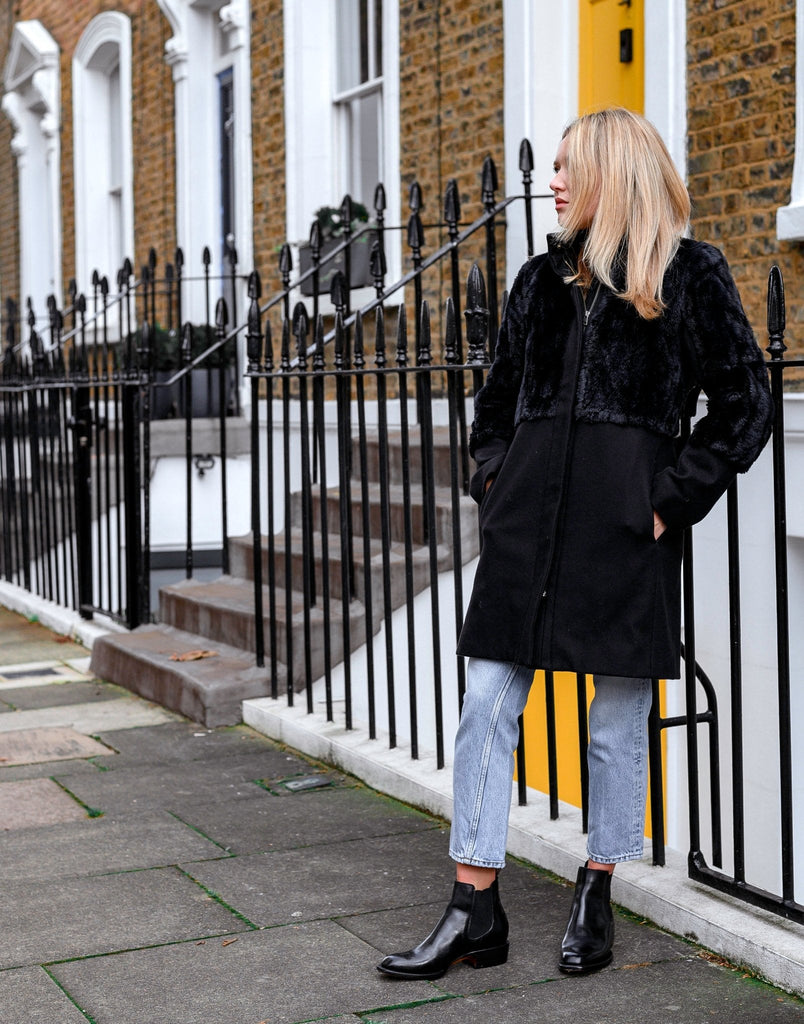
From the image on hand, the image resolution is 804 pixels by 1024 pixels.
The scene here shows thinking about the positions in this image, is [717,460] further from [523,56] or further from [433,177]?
[433,177]

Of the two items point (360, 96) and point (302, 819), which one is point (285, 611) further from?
point (360, 96)

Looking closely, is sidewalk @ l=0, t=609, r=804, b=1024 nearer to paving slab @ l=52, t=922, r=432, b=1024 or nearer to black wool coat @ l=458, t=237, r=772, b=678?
paving slab @ l=52, t=922, r=432, b=1024

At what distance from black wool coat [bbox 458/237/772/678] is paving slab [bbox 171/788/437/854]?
51.7 inches

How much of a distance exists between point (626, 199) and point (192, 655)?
3.64 metres

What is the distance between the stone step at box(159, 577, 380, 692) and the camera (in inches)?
220

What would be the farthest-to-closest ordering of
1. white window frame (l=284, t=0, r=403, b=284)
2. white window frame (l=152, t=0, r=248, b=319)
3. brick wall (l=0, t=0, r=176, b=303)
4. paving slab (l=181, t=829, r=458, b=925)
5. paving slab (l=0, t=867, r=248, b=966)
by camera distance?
brick wall (l=0, t=0, r=176, b=303) → white window frame (l=152, t=0, r=248, b=319) → white window frame (l=284, t=0, r=403, b=284) → paving slab (l=181, t=829, r=458, b=925) → paving slab (l=0, t=867, r=248, b=966)

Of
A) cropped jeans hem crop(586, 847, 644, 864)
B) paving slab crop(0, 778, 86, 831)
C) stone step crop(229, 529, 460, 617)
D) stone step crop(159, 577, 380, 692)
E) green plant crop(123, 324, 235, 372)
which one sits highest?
green plant crop(123, 324, 235, 372)

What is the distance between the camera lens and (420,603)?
5.69 m

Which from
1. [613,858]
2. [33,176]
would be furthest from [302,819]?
[33,176]

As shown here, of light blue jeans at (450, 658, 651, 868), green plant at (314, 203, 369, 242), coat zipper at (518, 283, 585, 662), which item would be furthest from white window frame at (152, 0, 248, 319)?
light blue jeans at (450, 658, 651, 868)

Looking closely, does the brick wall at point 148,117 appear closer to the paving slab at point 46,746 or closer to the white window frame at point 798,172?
the paving slab at point 46,746

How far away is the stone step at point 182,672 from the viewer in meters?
5.56

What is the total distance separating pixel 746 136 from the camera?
5.81 m

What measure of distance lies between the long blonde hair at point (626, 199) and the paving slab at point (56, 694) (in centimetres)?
393
